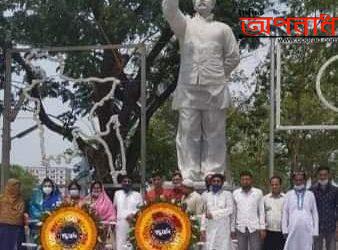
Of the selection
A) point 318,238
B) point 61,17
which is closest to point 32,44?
point 61,17

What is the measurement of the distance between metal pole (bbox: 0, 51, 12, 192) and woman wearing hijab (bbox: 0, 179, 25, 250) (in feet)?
10.2

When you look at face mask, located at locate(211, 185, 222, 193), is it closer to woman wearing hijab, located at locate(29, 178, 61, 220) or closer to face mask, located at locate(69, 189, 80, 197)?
face mask, located at locate(69, 189, 80, 197)

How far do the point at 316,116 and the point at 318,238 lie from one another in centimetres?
1176

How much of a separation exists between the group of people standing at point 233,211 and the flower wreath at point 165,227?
5.9 inches

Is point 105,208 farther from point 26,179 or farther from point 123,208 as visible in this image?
point 26,179

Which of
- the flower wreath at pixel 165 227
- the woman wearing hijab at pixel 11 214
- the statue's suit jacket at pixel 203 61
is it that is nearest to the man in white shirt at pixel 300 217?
the flower wreath at pixel 165 227

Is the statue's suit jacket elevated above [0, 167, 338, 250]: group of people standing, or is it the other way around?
the statue's suit jacket

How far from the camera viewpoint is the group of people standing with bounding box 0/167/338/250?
35.7 ft

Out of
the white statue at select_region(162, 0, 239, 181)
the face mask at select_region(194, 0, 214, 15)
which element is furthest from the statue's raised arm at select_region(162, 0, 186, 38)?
the face mask at select_region(194, 0, 214, 15)

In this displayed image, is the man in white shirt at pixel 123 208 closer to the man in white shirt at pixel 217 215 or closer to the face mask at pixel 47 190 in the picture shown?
the face mask at pixel 47 190

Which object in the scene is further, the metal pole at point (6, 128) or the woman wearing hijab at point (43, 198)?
the metal pole at point (6, 128)

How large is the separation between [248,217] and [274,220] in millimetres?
381

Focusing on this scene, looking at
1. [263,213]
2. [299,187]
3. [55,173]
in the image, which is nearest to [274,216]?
[263,213]

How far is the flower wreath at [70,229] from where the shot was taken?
1049 cm
